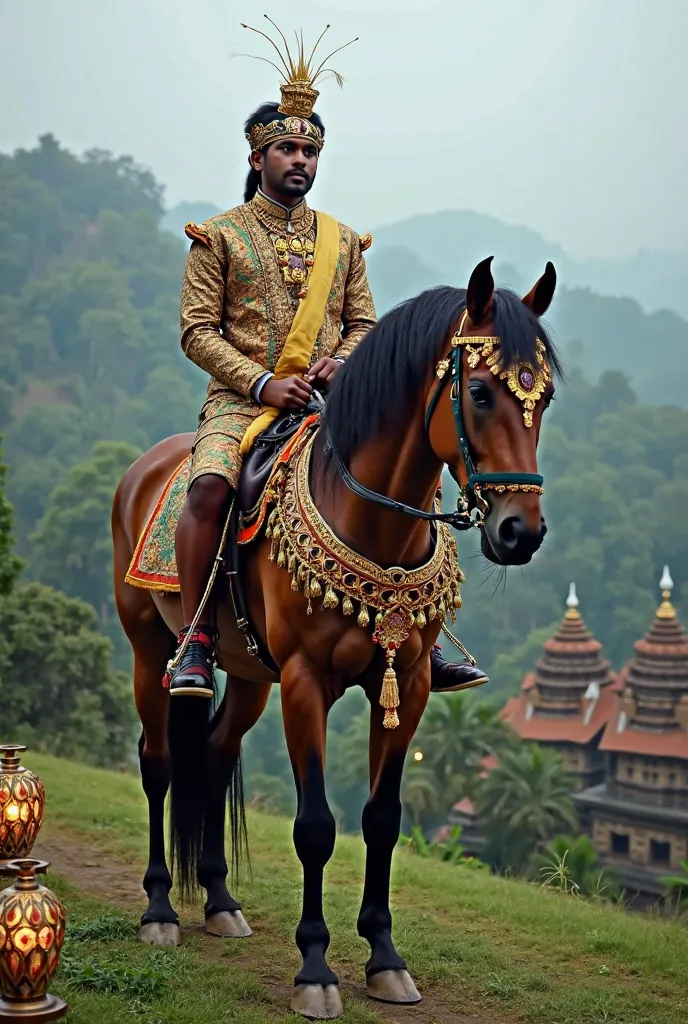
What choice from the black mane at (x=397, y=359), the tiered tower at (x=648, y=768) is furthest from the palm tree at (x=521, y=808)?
the black mane at (x=397, y=359)

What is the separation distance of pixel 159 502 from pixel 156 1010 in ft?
7.27

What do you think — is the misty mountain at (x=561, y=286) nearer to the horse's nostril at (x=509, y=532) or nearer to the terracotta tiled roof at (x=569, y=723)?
Result: the terracotta tiled roof at (x=569, y=723)

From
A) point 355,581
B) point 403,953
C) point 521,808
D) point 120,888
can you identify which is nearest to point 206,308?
Answer: point 355,581

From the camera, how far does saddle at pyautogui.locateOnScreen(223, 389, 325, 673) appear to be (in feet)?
15.0

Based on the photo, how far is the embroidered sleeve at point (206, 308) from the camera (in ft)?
15.8

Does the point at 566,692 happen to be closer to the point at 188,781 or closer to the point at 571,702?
the point at 571,702

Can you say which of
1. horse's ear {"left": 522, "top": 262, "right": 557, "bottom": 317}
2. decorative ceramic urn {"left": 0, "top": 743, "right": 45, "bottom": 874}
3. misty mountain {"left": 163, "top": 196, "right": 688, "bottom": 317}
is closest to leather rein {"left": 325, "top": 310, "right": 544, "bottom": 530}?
horse's ear {"left": 522, "top": 262, "right": 557, "bottom": 317}

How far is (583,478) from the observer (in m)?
66.8

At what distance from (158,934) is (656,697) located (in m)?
29.6

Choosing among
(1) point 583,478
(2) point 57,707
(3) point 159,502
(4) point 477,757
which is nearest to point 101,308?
(1) point 583,478

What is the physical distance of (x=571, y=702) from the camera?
36.0m

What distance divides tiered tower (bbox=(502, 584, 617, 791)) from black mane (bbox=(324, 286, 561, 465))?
31.8 meters

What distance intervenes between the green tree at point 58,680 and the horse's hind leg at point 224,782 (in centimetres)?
1631

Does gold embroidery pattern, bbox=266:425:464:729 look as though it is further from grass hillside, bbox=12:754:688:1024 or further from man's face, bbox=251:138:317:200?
man's face, bbox=251:138:317:200
